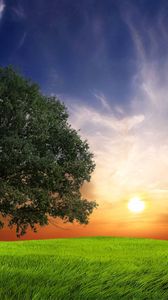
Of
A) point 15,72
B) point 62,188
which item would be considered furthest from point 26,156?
point 15,72

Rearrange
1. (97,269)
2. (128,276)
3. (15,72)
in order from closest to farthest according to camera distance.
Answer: (128,276), (97,269), (15,72)

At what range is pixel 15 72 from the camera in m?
26.0

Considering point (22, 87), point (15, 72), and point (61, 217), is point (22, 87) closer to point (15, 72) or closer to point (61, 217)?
point (15, 72)

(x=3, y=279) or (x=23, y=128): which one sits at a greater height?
(x=23, y=128)

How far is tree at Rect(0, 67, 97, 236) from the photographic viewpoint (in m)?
23.5

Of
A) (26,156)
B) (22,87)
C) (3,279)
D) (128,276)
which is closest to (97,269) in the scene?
(128,276)

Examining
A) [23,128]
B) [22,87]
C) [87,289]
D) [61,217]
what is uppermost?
[22,87]

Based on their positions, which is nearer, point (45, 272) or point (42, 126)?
point (45, 272)

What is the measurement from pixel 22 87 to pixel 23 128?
2884 mm

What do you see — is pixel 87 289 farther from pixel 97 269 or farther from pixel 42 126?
pixel 42 126

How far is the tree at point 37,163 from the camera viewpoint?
2350cm

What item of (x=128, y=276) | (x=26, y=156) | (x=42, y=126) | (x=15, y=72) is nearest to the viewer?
(x=128, y=276)

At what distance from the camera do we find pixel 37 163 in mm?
23109

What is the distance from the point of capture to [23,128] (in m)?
24.5
